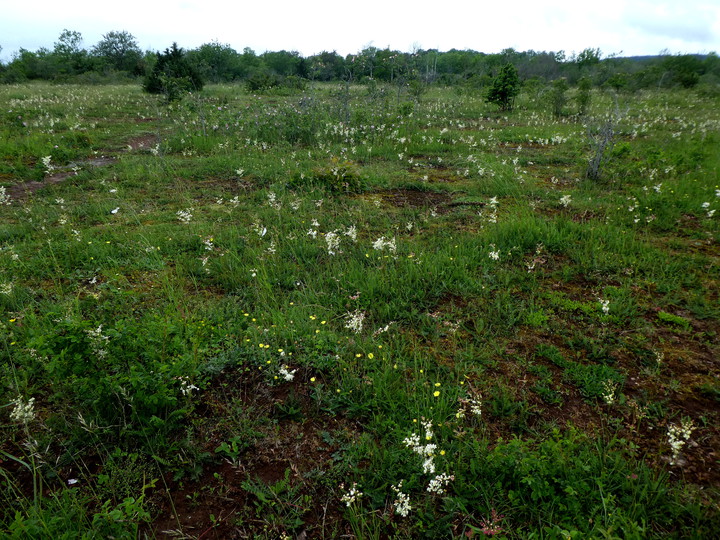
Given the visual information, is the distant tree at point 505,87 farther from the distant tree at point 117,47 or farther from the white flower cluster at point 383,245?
the distant tree at point 117,47

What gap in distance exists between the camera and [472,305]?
402 centimetres

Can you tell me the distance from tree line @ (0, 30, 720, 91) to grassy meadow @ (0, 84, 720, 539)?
817cm

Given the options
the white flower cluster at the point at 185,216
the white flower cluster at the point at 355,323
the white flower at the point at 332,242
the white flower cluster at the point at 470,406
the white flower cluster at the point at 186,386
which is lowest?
the white flower cluster at the point at 470,406

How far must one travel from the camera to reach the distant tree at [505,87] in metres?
15.8

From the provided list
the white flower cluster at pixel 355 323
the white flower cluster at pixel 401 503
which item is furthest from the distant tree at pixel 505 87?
the white flower cluster at pixel 401 503

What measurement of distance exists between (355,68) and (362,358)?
13.4 m

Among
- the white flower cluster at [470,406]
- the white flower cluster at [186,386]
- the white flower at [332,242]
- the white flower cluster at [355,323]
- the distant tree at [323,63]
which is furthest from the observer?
the distant tree at [323,63]

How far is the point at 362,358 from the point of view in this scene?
129 inches

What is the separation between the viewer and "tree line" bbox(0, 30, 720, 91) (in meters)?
15.6

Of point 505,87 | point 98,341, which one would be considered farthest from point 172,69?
point 98,341

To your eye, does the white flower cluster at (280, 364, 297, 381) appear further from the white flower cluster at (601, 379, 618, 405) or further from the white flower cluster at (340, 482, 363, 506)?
the white flower cluster at (601, 379, 618, 405)

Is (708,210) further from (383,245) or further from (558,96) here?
(558,96)

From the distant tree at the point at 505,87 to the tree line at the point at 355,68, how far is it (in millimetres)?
1290

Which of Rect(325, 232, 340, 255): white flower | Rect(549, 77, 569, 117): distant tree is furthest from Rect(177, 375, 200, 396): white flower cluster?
Rect(549, 77, 569, 117): distant tree
